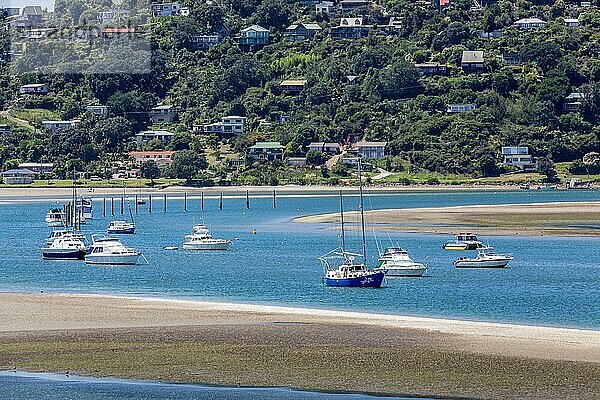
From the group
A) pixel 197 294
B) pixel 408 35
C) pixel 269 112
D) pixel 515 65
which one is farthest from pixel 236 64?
pixel 197 294

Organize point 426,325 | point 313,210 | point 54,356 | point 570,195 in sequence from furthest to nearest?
1. point 570,195
2. point 313,210
3. point 426,325
4. point 54,356

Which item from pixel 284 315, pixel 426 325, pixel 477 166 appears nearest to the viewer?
pixel 426 325

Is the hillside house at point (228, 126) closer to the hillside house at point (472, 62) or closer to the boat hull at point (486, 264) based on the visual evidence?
the hillside house at point (472, 62)

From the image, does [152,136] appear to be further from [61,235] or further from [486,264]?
[486,264]

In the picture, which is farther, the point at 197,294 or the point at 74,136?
the point at 74,136

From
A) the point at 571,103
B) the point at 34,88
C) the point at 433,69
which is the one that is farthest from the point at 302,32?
the point at 571,103

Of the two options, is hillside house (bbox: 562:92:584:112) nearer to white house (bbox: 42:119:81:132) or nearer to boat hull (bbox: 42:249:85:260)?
white house (bbox: 42:119:81:132)

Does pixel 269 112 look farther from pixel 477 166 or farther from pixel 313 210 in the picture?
pixel 313 210
